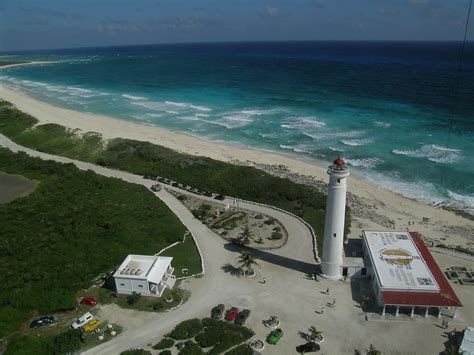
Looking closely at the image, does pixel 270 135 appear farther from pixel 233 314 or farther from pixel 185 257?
pixel 233 314

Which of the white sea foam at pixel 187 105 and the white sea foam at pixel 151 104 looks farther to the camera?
the white sea foam at pixel 151 104

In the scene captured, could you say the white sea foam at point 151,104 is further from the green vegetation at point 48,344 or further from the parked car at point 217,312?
the green vegetation at point 48,344

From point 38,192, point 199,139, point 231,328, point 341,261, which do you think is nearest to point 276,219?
point 341,261

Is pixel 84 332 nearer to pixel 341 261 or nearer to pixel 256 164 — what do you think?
pixel 341 261

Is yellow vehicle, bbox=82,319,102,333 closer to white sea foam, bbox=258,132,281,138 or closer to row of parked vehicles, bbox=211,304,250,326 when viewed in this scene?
row of parked vehicles, bbox=211,304,250,326

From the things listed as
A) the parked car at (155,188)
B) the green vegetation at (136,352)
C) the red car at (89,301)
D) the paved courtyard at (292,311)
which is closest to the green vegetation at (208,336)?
the green vegetation at (136,352)

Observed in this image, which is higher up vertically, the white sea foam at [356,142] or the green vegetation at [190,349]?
the white sea foam at [356,142]
